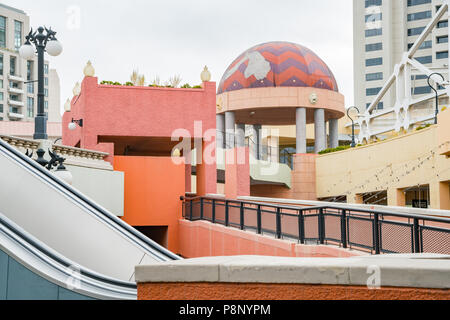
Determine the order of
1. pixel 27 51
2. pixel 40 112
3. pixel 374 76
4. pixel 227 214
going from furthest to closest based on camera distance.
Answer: pixel 374 76
pixel 227 214
pixel 27 51
pixel 40 112

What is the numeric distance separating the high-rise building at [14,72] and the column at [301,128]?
241ft

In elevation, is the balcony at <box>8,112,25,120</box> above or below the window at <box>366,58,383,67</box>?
below

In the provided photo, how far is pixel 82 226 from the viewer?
11516mm

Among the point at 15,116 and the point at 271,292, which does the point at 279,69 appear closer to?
the point at 271,292

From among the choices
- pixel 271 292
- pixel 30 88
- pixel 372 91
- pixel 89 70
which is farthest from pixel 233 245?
pixel 30 88

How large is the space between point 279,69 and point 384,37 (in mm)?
64276

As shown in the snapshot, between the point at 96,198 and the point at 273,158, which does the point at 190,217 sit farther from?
the point at 273,158

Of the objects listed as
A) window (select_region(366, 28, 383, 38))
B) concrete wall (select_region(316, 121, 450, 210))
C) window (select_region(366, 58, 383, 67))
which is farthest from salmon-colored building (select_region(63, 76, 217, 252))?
window (select_region(366, 28, 383, 38))

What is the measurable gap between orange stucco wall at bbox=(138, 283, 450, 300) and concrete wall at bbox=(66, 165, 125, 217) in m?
17.4

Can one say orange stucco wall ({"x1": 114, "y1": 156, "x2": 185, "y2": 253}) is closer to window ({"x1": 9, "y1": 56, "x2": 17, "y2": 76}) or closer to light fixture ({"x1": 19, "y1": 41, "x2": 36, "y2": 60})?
light fixture ({"x1": 19, "y1": 41, "x2": 36, "y2": 60})

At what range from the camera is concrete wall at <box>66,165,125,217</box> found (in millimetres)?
21891

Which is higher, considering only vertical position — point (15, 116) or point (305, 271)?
point (15, 116)

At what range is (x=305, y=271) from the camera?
4121 millimetres
